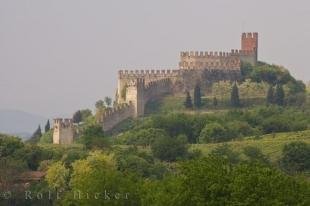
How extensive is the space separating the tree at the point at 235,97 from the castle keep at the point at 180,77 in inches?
162

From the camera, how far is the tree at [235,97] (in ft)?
402

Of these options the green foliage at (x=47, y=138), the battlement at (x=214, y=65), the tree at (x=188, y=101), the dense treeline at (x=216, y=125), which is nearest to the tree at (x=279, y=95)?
the dense treeline at (x=216, y=125)

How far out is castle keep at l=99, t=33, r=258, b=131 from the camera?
12212cm

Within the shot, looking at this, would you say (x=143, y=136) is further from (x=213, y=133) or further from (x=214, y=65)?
(x=214, y=65)

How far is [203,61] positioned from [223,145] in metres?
28.9

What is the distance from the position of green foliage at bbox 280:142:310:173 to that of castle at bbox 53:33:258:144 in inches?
1083

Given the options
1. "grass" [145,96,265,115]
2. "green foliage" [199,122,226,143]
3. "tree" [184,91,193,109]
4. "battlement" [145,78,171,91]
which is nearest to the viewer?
"green foliage" [199,122,226,143]

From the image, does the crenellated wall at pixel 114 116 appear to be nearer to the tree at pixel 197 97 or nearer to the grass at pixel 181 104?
the grass at pixel 181 104

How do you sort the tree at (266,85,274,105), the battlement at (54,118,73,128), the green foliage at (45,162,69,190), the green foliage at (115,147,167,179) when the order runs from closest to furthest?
1. the green foliage at (45,162,69,190)
2. the green foliage at (115,147,167,179)
3. the battlement at (54,118,73,128)
4. the tree at (266,85,274,105)

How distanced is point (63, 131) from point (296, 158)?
89.7 ft

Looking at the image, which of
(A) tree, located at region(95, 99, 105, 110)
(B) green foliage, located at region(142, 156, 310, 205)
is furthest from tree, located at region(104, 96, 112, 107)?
(B) green foliage, located at region(142, 156, 310, 205)

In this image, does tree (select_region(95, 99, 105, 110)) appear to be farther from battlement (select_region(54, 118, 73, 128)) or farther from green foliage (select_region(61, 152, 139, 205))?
green foliage (select_region(61, 152, 139, 205))

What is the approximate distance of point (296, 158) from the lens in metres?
93.2

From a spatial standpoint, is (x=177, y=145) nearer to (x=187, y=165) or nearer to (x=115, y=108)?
(x=115, y=108)
